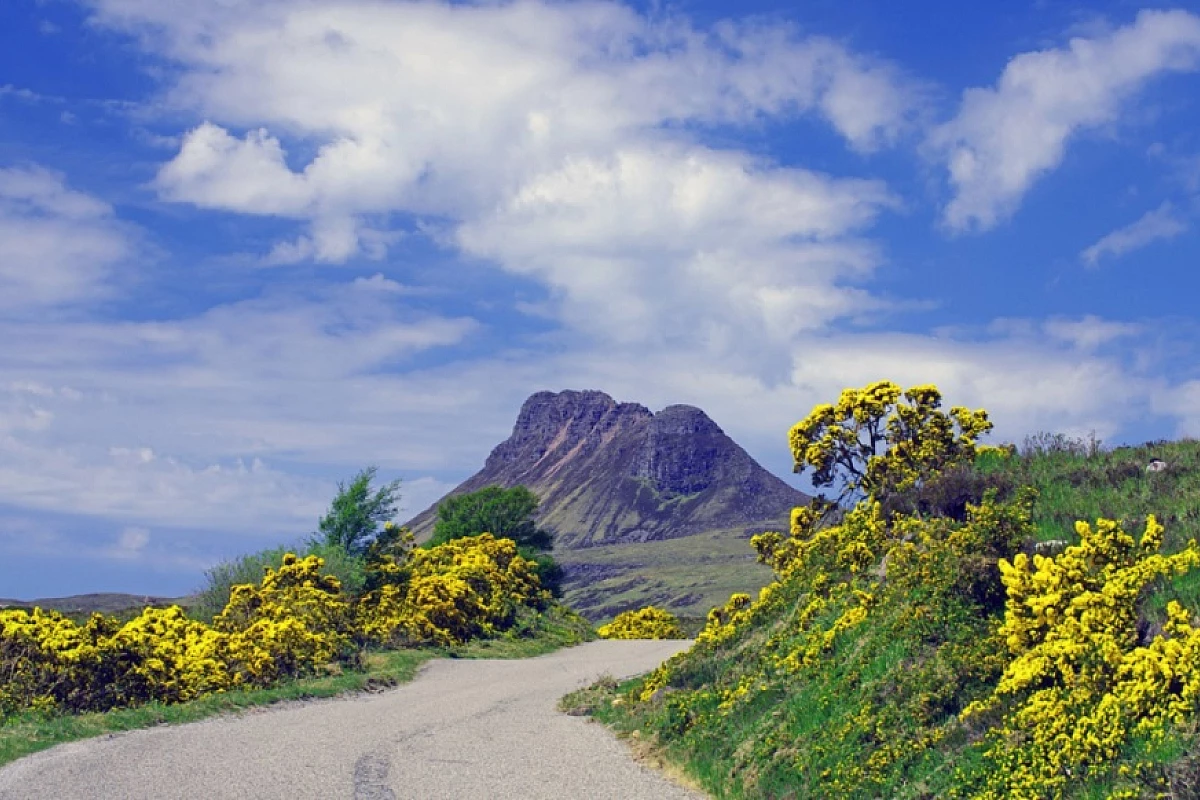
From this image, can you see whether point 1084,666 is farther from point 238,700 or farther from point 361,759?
point 238,700

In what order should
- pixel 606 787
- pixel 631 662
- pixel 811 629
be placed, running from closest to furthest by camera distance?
pixel 606 787
pixel 811 629
pixel 631 662

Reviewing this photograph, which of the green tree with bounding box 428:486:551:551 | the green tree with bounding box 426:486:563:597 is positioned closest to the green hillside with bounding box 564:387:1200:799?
the green tree with bounding box 426:486:563:597

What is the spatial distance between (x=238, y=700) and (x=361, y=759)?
889cm

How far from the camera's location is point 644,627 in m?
62.6

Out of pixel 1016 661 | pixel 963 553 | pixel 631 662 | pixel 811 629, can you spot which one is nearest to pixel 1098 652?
pixel 1016 661

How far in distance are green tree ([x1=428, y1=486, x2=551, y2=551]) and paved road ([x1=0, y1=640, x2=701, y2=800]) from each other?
41.2 meters

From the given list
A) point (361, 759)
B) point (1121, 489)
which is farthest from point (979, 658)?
point (361, 759)

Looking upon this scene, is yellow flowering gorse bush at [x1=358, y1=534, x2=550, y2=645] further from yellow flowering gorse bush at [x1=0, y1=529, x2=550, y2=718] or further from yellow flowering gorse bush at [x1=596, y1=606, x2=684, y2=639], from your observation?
yellow flowering gorse bush at [x1=596, y1=606, x2=684, y2=639]

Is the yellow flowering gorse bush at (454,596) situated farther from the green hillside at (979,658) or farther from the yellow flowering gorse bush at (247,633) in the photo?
the green hillside at (979,658)

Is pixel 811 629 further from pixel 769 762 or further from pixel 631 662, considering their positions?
pixel 631 662

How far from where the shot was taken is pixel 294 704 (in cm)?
2714

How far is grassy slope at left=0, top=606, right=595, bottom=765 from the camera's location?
20.0 metres

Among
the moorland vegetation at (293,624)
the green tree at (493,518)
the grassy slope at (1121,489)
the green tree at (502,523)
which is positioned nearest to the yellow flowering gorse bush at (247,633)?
the moorland vegetation at (293,624)

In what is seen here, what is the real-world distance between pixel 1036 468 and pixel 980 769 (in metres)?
11.0
